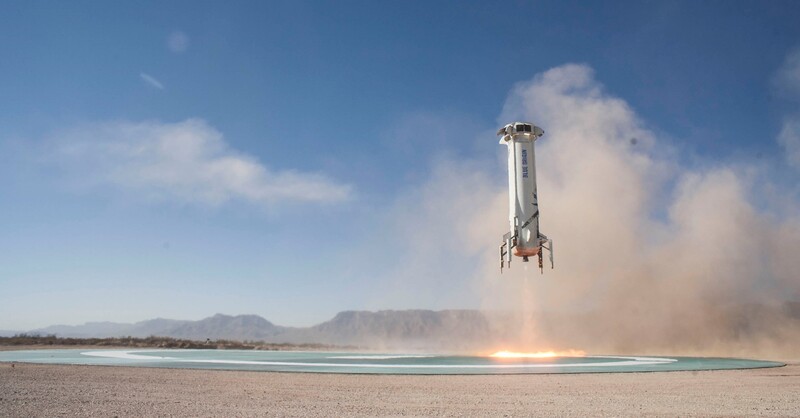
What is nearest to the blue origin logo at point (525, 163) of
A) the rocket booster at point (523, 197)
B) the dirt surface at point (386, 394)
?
the rocket booster at point (523, 197)

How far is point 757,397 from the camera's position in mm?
22031

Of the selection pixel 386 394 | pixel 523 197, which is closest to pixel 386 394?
pixel 386 394

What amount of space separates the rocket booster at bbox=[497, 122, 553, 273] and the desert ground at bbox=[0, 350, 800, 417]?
891cm

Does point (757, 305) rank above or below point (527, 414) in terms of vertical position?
above

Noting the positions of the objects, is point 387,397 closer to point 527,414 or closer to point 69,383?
point 527,414

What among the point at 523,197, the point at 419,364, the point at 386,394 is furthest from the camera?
the point at 419,364

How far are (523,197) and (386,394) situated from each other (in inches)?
700

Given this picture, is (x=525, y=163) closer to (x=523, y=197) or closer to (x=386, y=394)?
(x=523, y=197)

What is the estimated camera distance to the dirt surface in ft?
60.3

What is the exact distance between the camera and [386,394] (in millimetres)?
22828

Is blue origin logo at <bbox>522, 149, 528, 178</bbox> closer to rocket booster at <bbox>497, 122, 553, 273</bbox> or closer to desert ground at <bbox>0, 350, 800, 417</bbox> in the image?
rocket booster at <bbox>497, 122, 553, 273</bbox>

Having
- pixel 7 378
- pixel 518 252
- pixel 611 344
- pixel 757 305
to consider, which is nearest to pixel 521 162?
pixel 518 252

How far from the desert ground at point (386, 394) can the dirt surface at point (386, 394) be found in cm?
4

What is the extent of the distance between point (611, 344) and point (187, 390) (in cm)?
6541
